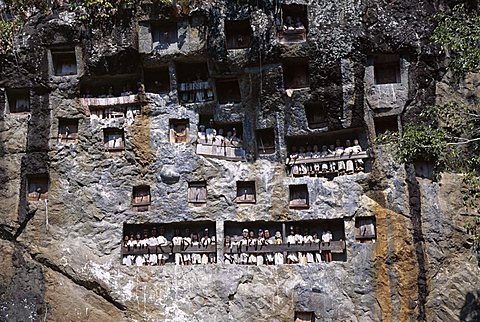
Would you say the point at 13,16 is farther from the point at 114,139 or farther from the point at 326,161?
the point at 326,161

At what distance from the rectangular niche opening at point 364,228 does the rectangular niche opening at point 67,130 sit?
696 cm

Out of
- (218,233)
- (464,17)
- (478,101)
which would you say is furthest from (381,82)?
(218,233)

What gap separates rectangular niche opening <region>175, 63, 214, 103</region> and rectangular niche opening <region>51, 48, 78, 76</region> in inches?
101

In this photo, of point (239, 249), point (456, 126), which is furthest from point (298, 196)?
point (456, 126)

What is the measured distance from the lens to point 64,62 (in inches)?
568

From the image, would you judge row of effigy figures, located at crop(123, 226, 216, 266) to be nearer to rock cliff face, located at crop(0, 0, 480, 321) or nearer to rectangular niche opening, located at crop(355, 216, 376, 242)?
rock cliff face, located at crop(0, 0, 480, 321)

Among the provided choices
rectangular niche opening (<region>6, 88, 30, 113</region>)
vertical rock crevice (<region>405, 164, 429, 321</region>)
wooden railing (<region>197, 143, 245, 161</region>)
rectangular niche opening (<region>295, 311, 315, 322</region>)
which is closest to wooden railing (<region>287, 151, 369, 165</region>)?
vertical rock crevice (<region>405, 164, 429, 321</region>)

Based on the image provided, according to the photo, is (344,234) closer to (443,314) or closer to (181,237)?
(443,314)

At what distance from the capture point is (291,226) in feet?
44.7

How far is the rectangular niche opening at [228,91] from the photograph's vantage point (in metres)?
14.3

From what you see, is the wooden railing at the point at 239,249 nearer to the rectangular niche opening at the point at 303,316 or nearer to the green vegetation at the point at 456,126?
the rectangular niche opening at the point at 303,316

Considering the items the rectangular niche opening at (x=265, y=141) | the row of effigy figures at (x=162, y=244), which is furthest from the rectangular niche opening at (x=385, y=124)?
the row of effigy figures at (x=162, y=244)

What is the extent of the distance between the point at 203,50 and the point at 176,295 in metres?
5.68

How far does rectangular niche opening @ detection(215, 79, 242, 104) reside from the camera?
1434 centimetres
